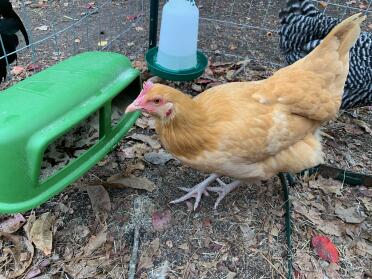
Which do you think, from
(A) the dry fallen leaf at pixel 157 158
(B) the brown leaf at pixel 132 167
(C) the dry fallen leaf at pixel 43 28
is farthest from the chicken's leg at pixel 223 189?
(C) the dry fallen leaf at pixel 43 28

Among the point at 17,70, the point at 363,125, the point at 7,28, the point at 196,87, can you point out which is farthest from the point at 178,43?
the point at 363,125

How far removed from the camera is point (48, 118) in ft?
5.15

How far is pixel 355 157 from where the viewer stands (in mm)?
2861

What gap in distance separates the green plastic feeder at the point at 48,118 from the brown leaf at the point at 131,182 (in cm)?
43

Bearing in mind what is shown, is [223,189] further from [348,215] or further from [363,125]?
[363,125]

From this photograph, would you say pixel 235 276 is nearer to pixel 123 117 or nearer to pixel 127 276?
pixel 127 276

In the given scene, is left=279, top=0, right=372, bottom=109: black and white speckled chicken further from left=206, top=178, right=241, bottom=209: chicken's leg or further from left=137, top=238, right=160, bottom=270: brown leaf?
left=137, top=238, right=160, bottom=270: brown leaf

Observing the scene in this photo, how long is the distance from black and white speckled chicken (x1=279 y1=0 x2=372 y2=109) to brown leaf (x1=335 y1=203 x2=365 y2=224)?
0.97m

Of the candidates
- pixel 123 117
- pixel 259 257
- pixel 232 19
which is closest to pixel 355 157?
pixel 259 257

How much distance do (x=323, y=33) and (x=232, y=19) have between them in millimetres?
1574

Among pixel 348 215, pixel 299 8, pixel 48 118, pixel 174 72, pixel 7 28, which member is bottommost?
pixel 348 215

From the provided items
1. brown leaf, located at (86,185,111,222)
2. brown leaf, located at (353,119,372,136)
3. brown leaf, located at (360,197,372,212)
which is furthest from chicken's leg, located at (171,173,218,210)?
brown leaf, located at (353,119,372,136)

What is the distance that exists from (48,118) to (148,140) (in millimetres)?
1236

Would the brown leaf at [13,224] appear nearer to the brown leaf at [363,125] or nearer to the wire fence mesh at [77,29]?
the wire fence mesh at [77,29]
